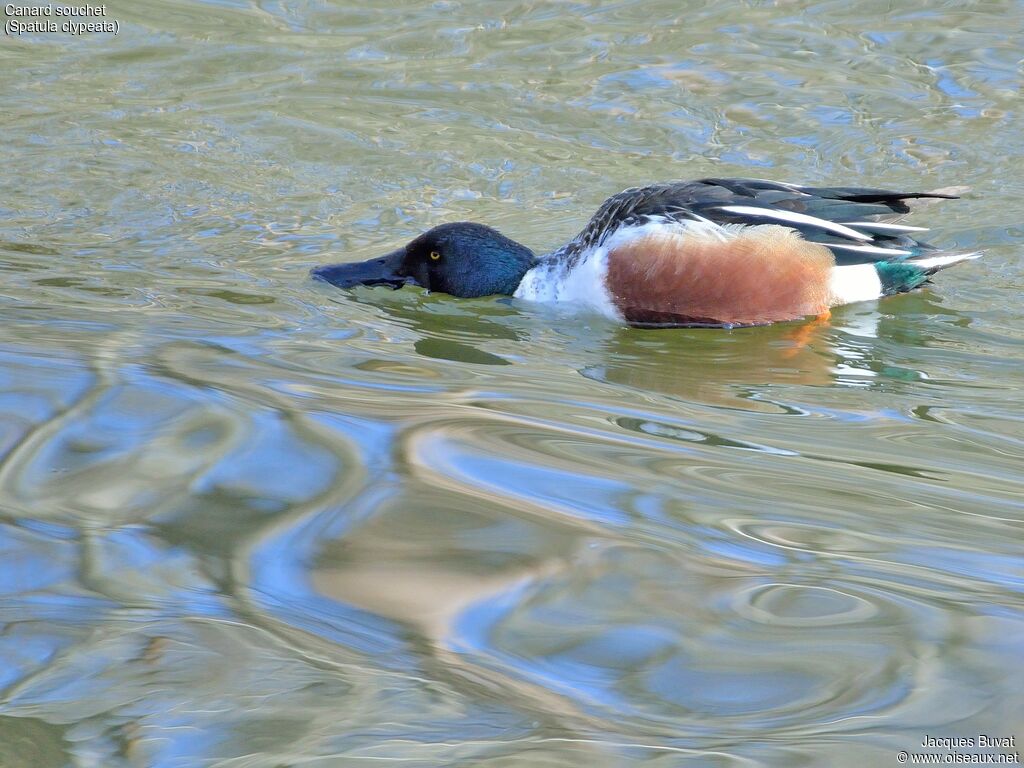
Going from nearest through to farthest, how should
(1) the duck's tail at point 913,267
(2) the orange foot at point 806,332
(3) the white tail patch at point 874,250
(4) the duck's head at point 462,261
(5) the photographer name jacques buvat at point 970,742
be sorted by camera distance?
(5) the photographer name jacques buvat at point 970,742 → (2) the orange foot at point 806,332 → (3) the white tail patch at point 874,250 → (1) the duck's tail at point 913,267 → (4) the duck's head at point 462,261

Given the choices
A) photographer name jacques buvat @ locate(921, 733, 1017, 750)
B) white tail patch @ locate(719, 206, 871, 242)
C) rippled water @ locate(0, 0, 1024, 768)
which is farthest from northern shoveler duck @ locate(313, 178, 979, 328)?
photographer name jacques buvat @ locate(921, 733, 1017, 750)

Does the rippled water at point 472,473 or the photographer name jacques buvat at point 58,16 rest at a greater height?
the photographer name jacques buvat at point 58,16

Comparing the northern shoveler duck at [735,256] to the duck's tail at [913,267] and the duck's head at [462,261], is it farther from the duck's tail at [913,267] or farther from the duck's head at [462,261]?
the duck's head at [462,261]

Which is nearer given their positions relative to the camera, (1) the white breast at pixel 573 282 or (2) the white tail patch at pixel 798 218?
(2) the white tail patch at pixel 798 218

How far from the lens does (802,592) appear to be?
2.78 m

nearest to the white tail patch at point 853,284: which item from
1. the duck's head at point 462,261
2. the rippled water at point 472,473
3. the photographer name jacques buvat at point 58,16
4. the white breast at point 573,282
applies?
the rippled water at point 472,473

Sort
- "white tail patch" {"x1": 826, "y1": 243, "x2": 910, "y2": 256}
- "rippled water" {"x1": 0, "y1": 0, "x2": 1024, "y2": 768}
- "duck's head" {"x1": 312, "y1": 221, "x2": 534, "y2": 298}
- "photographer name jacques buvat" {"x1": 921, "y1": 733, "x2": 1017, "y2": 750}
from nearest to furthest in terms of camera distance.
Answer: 1. "photographer name jacques buvat" {"x1": 921, "y1": 733, "x2": 1017, "y2": 750}
2. "rippled water" {"x1": 0, "y1": 0, "x2": 1024, "y2": 768}
3. "white tail patch" {"x1": 826, "y1": 243, "x2": 910, "y2": 256}
4. "duck's head" {"x1": 312, "y1": 221, "x2": 534, "y2": 298}

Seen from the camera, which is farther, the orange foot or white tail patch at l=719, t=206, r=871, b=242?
white tail patch at l=719, t=206, r=871, b=242

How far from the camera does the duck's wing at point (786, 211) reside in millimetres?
5984

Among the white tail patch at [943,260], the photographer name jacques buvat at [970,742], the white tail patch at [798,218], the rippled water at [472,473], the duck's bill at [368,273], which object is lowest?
the photographer name jacques buvat at [970,742]

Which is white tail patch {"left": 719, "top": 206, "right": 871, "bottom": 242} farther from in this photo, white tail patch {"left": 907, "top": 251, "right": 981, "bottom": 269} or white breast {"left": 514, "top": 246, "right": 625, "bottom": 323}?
white breast {"left": 514, "top": 246, "right": 625, "bottom": 323}

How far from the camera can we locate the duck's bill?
628 cm

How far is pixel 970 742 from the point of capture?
7.38 ft

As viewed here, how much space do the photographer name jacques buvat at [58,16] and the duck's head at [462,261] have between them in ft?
16.6
